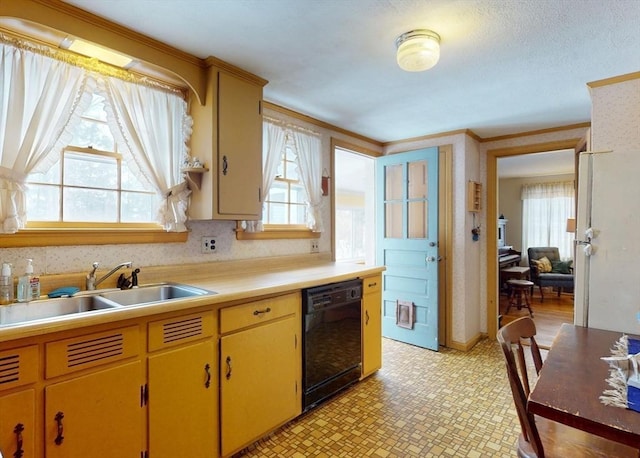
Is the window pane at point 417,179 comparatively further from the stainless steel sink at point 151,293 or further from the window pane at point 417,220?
the stainless steel sink at point 151,293

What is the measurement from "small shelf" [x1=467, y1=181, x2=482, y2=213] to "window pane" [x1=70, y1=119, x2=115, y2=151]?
10.6 ft

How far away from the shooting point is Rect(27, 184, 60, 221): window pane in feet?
5.82

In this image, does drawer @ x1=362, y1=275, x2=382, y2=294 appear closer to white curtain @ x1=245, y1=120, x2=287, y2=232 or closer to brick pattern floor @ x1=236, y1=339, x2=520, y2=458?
brick pattern floor @ x1=236, y1=339, x2=520, y2=458

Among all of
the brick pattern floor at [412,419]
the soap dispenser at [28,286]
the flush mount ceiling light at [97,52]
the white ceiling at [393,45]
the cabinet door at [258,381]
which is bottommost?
the brick pattern floor at [412,419]

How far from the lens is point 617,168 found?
1.86 metres

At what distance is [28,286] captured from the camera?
61.8 inches

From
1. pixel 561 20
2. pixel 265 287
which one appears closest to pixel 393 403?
pixel 265 287

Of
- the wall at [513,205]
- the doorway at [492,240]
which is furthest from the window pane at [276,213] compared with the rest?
the wall at [513,205]

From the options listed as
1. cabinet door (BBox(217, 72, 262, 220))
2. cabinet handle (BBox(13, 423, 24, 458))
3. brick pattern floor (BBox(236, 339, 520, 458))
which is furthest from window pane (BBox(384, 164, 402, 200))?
cabinet handle (BBox(13, 423, 24, 458))

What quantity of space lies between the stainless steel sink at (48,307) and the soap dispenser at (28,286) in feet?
0.11

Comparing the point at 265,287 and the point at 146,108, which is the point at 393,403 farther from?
the point at 146,108

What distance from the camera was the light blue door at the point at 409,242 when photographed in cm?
353

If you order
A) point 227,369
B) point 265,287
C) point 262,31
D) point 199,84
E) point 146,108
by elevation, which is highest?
point 262,31

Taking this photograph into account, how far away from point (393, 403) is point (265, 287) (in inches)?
53.9
